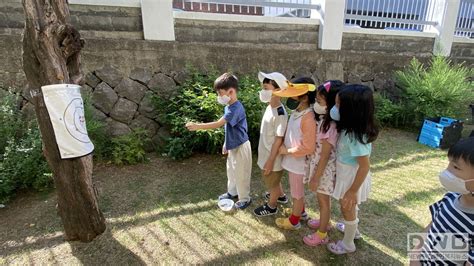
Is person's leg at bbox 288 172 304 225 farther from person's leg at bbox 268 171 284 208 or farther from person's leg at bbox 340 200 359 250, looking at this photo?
person's leg at bbox 340 200 359 250

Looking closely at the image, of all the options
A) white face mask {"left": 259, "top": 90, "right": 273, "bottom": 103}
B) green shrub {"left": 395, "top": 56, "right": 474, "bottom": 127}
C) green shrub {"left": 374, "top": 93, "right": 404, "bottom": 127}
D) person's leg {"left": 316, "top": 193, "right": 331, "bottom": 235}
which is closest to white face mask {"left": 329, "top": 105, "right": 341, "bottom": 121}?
white face mask {"left": 259, "top": 90, "right": 273, "bottom": 103}

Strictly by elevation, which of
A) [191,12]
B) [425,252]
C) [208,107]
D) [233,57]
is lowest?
[425,252]

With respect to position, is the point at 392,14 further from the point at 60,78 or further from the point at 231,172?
the point at 60,78

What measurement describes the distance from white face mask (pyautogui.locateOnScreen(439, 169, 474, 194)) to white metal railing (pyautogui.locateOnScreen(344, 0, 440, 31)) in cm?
552

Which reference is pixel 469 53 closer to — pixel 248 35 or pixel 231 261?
pixel 248 35

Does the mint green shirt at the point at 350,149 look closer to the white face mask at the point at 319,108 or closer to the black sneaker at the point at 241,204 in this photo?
the white face mask at the point at 319,108

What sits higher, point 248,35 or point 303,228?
point 248,35

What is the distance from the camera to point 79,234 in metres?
2.43

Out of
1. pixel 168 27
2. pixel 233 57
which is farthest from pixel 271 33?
pixel 168 27

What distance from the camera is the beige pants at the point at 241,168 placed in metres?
2.83

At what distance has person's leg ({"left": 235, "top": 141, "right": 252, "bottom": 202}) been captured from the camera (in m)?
2.82

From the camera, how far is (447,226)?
1.37 meters

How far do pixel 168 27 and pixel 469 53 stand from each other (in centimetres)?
781

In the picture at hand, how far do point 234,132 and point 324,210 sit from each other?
1115 mm
